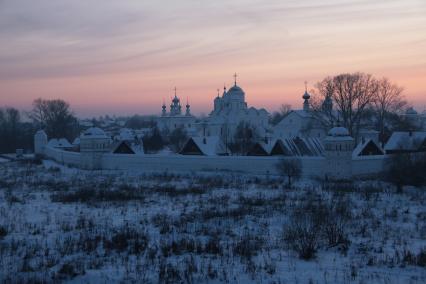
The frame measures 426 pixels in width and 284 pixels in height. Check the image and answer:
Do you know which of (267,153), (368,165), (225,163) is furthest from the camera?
(267,153)

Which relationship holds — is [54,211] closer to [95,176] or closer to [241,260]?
[241,260]

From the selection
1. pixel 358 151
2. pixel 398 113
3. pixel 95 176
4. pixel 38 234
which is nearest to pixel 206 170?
pixel 95 176

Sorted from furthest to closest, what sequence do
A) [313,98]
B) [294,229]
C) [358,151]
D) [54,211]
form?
[313,98] → [358,151] → [54,211] → [294,229]

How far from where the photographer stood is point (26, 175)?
2636 cm

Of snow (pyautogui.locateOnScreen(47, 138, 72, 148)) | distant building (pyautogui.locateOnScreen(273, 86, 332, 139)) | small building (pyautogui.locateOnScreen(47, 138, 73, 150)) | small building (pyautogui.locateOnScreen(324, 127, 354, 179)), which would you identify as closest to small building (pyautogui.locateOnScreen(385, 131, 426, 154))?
distant building (pyautogui.locateOnScreen(273, 86, 332, 139))

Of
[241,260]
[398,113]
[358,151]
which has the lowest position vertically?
[241,260]

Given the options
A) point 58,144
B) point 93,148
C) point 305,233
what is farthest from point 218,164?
point 58,144

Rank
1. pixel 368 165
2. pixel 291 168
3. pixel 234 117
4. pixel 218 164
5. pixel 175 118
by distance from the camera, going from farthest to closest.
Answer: pixel 175 118, pixel 234 117, pixel 218 164, pixel 368 165, pixel 291 168

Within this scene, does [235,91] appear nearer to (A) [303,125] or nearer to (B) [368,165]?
(A) [303,125]

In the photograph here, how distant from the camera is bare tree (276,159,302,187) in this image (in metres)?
22.5

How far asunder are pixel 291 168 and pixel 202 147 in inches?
366

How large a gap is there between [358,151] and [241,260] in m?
20.9

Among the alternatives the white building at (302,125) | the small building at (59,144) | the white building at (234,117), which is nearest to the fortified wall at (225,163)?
the small building at (59,144)

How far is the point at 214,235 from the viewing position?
1073cm
